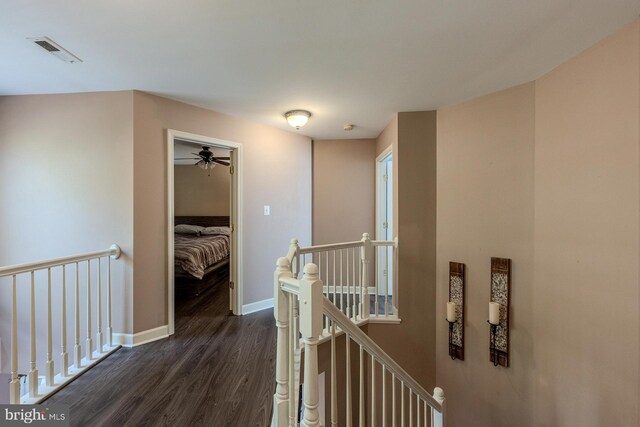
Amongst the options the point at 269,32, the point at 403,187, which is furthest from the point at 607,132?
the point at 269,32

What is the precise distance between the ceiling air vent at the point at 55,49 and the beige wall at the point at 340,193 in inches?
109

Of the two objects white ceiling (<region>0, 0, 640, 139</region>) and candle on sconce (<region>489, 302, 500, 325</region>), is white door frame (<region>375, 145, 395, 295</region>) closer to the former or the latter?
white ceiling (<region>0, 0, 640, 139</region>)

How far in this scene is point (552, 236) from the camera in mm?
2088

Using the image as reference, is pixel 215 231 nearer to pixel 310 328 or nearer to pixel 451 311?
pixel 451 311

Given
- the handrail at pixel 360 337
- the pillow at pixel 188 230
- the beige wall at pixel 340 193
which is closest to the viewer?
the handrail at pixel 360 337

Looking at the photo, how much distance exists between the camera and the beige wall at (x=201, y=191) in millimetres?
6207

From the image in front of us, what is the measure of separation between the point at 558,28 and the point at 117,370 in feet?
11.9

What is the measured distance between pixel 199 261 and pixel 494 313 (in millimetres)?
3518

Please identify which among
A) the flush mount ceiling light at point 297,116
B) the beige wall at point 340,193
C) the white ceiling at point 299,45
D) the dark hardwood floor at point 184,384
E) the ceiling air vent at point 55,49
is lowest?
the dark hardwood floor at point 184,384

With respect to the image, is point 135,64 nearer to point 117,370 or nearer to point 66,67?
point 66,67

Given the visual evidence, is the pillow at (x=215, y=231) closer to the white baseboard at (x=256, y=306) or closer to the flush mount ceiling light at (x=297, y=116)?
the white baseboard at (x=256, y=306)

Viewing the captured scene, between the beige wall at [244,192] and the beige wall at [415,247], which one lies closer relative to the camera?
the beige wall at [244,192]

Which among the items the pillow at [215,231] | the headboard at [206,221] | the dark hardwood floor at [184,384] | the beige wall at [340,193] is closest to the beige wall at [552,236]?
the beige wall at [340,193]

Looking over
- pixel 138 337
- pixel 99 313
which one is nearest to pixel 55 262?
pixel 99 313
